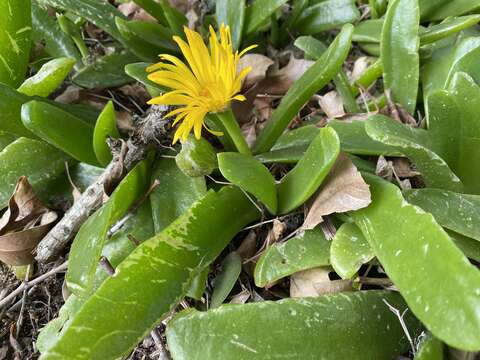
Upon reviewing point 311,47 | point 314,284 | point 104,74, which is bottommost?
point 314,284

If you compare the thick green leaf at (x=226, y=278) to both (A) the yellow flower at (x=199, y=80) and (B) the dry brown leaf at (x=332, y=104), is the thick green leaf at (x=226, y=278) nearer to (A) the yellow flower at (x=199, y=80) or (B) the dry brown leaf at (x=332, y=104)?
(A) the yellow flower at (x=199, y=80)

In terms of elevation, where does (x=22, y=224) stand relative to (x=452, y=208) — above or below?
above

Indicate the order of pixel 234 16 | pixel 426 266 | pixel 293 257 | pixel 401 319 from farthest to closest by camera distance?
pixel 234 16, pixel 293 257, pixel 401 319, pixel 426 266

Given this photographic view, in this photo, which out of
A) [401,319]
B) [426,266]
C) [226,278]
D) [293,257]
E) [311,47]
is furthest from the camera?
[311,47]

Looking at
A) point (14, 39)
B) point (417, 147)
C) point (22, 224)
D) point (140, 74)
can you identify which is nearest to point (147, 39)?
point (140, 74)

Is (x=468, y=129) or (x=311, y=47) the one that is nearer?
(x=468, y=129)

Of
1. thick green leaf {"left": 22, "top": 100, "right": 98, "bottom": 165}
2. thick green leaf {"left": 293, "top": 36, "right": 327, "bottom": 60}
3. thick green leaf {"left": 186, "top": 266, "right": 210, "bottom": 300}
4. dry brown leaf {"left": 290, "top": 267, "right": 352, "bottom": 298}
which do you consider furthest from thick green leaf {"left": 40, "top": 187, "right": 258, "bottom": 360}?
thick green leaf {"left": 293, "top": 36, "right": 327, "bottom": 60}

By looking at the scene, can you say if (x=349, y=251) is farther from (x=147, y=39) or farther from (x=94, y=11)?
(x=94, y=11)
